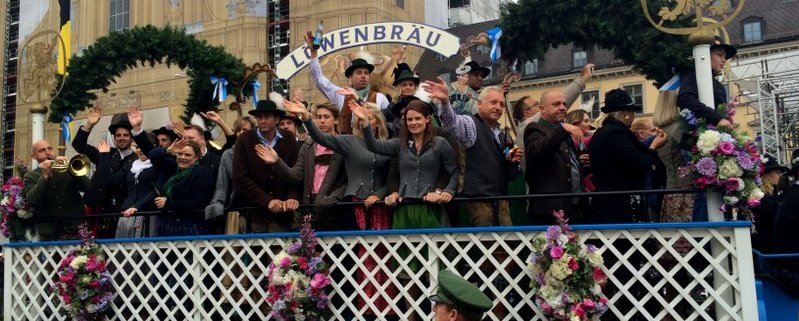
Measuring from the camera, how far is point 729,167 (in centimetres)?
569

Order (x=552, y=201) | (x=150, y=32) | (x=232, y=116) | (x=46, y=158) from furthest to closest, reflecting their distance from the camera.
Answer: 1. (x=232, y=116)
2. (x=150, y=32)
3. (x=46, y=158)
4. (x=552, y=201)

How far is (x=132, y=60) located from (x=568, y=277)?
932 cm

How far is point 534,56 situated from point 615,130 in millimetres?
7013

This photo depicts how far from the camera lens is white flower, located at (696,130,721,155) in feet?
18.9

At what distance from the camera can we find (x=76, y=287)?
8.12 metres

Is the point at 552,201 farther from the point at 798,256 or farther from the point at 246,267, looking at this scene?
the point at 246,267

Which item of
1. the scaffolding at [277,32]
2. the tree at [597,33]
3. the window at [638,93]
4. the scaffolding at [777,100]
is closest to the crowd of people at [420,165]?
the tree at [597,33]

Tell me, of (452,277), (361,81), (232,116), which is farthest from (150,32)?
Result: (232,116)

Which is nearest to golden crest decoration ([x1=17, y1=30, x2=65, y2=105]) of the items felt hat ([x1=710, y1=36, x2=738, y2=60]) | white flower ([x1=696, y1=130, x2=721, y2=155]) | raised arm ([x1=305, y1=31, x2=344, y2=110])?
raised arm ([x1=305, y1=31, x2=344, y2=110])

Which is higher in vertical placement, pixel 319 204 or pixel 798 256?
pixel 319 204

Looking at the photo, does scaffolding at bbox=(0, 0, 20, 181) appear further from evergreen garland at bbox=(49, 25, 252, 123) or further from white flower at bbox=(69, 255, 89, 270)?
white flower at bbox=(69, 255, 89, 270)

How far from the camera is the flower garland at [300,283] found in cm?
681

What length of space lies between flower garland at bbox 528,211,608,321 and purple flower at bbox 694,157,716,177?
959 millimetres

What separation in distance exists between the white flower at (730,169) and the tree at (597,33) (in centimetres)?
582
